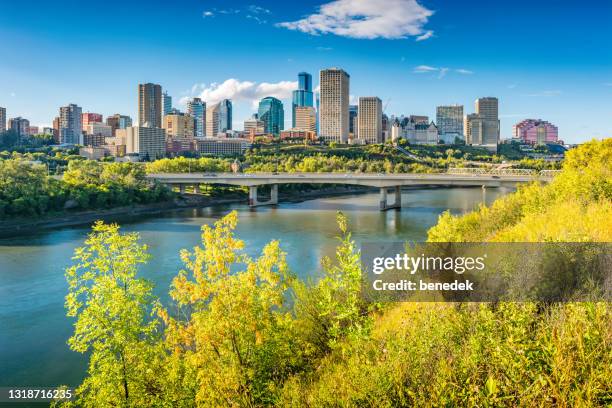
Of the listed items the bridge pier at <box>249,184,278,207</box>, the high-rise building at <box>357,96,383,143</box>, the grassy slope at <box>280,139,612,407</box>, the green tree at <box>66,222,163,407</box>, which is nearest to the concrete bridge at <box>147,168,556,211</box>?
the bridge pier at <box>249,184,278,207</box>

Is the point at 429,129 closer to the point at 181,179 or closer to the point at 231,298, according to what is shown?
the point at 181,179

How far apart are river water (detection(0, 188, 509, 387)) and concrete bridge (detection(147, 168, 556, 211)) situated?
1.88 m

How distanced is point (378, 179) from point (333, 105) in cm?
12198

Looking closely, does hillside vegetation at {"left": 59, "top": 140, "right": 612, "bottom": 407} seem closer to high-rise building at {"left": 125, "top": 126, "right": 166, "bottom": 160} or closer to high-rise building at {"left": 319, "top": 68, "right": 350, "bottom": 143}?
high-rise building at {"left": 125, "top": 126, "right": 166, "bottom": 160}

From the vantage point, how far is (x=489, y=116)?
178m

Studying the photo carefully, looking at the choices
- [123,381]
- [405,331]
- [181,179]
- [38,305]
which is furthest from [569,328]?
[181,179]

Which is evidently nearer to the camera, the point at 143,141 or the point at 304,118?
the point at 143,141

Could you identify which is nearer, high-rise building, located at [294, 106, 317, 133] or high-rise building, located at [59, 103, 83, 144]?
high-rise building, located at [59, 103, 83, 144]

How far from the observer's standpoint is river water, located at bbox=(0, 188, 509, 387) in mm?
10547

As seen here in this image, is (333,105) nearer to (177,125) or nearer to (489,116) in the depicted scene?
(177,125)

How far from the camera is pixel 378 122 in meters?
154

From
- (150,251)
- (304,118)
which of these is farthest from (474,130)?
(150,251)

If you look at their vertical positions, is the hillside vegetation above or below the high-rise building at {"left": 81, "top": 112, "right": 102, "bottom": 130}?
below

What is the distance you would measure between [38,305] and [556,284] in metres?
13.7
